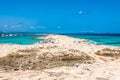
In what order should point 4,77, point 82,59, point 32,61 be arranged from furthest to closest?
point 82,59, point 32,61, point 4,77

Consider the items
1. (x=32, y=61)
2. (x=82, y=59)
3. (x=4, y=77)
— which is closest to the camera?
(x=4, y=77)

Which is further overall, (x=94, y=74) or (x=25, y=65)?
(x=25, y=65)

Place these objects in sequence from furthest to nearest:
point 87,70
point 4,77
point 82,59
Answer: point 82,59 → point 87,70 → point 4,77

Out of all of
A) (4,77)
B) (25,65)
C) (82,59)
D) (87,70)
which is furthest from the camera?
(82,59)

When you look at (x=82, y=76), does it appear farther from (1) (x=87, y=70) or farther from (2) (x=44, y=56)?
(2) (x=44, y=56)

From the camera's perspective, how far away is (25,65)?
16.9 metres

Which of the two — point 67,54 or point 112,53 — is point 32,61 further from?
point 112,53

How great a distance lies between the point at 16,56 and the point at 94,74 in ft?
28.8

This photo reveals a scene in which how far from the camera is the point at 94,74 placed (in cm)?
1341

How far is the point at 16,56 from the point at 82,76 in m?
8.86

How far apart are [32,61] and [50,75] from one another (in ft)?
17.9

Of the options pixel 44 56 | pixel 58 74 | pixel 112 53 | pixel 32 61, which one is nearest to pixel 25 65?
pixel 32 61

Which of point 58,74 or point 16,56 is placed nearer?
point 58,74

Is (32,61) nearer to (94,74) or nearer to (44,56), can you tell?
(44,56)
